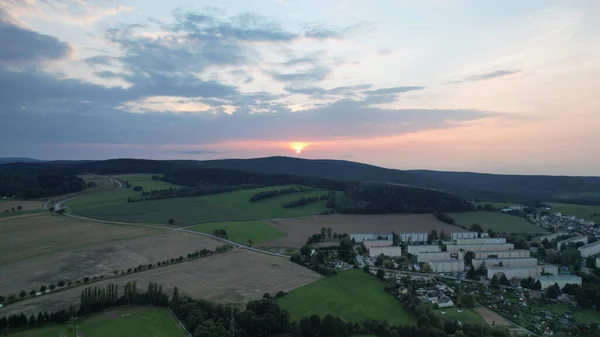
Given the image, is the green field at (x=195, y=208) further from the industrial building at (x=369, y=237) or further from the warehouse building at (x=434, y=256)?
the warehouse building at (x=434, y=256)

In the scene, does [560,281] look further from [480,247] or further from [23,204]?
[23,204]

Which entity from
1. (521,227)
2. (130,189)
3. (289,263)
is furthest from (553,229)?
(130,189)

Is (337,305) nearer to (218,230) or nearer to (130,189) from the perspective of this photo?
(218,230)

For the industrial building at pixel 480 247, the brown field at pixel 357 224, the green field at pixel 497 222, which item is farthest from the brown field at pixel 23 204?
the green field at pixel 497 222

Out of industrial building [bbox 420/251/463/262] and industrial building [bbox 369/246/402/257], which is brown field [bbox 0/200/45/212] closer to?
industrial building [bbox 369/246/402/257]

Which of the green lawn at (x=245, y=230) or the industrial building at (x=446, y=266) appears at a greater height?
the green lawn at (x=245, y=230)
